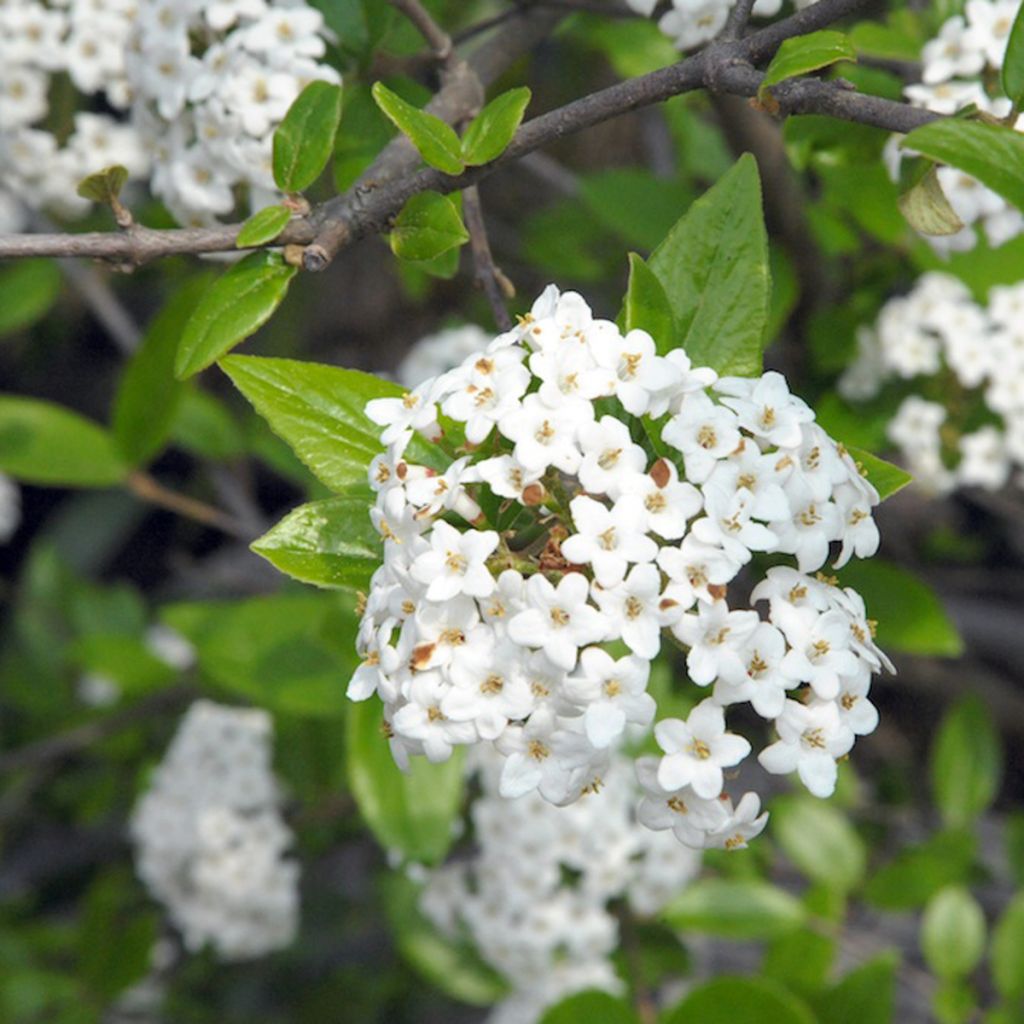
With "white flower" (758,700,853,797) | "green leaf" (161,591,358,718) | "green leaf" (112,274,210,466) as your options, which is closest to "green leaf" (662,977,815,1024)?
"green leaf" (161,591,358,718)

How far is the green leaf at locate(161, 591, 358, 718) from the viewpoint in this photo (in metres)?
2.56

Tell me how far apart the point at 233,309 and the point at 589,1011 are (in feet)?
4.69

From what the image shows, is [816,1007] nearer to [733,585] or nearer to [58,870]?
[733,585]

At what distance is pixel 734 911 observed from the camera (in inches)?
103

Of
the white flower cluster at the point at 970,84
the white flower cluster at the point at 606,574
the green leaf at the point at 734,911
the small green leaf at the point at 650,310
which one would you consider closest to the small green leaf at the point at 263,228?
the white flower cluster at the point at 606,574

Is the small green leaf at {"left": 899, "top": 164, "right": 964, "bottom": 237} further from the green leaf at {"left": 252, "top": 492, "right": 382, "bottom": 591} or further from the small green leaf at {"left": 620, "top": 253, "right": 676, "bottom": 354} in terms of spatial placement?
the green leaf at {"left": 252, "top": 492, "right": 382, "bottom": 591}

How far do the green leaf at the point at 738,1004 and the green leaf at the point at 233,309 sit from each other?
1.37 metres

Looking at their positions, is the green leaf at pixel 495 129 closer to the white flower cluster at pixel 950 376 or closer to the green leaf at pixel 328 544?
the green leaf at pixel 328 544

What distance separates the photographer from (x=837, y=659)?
124 centimetres

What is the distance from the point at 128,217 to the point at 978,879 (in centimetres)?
247

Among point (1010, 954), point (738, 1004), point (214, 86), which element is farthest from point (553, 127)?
point (1010, 954)

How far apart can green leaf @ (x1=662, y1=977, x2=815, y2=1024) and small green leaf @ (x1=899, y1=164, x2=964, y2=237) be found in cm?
130

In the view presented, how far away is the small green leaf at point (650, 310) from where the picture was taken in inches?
52.6

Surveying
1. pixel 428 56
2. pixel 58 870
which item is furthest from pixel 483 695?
pixel 58 870
